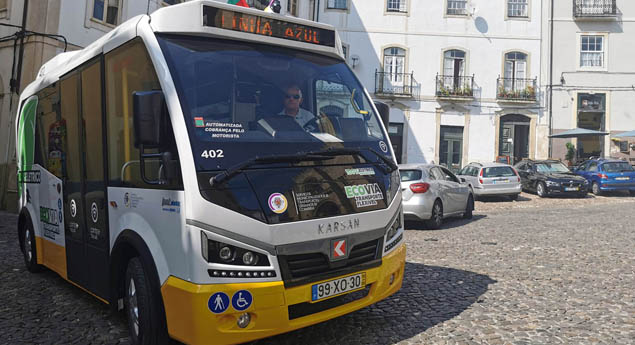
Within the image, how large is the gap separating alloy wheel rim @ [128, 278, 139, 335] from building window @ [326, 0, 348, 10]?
2561 centimetres

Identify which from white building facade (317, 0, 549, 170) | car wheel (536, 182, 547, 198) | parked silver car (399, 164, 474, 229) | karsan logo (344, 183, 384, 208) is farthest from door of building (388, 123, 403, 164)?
karsan logo (344, 183, 384, 208)

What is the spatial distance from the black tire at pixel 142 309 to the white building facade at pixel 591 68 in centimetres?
2760

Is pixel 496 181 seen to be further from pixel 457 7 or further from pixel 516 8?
pixel 516 8

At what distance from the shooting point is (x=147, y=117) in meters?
3.52

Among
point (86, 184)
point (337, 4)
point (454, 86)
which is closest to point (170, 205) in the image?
point (86, 184)

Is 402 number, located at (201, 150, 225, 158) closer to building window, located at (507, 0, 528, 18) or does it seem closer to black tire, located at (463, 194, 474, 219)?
black tire, located at (463, 194, 474, 219)

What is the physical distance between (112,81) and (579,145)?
28.3m

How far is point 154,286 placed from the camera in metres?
3.66

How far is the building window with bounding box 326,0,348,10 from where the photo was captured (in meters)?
27.7

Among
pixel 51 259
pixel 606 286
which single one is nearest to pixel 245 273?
pixel 51 259

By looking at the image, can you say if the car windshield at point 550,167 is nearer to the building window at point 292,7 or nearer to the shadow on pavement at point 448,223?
the shadow on pavement at point 448,223

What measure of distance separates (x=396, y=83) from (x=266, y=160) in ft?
82.9

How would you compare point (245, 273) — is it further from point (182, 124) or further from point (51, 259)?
point (51, 259)

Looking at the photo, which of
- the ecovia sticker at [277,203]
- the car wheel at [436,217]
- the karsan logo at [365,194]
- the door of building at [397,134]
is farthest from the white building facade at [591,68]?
the ecovia sticker at [277,203]
